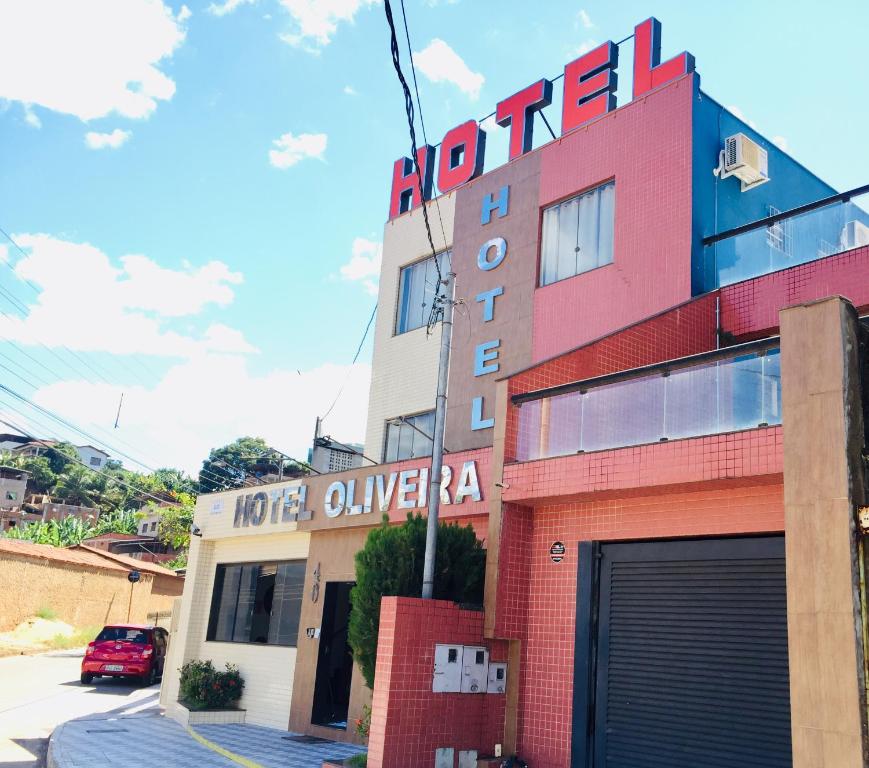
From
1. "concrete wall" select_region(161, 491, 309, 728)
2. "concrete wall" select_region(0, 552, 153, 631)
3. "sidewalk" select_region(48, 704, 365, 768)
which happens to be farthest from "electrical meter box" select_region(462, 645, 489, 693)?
"concrete wall" select_region(0, 552, 153, 631)

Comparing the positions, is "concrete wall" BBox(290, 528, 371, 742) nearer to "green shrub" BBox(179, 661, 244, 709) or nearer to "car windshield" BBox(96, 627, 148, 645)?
"green shrub" BBox(179, 661, 244, 709)

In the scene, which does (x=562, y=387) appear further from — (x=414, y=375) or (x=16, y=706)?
(x=16, y=706)

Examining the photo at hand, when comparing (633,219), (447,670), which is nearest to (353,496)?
(447,670)

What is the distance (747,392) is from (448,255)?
10.1 metres

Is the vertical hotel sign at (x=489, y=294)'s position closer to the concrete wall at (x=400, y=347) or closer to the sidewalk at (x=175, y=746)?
the concrete wall at (x=400, y=347)

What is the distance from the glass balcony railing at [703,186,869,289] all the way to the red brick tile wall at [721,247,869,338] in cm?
19

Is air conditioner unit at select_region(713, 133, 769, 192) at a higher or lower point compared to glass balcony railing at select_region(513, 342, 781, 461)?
higher

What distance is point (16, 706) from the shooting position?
17.8m

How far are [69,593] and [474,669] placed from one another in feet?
98.4

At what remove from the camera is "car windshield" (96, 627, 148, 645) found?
78.0ft

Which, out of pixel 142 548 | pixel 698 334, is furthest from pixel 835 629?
pixel 142 548

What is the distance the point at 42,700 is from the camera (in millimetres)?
19125

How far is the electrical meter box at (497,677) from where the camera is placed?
11148mm

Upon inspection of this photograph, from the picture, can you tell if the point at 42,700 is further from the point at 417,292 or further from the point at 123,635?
the point at 417,292
